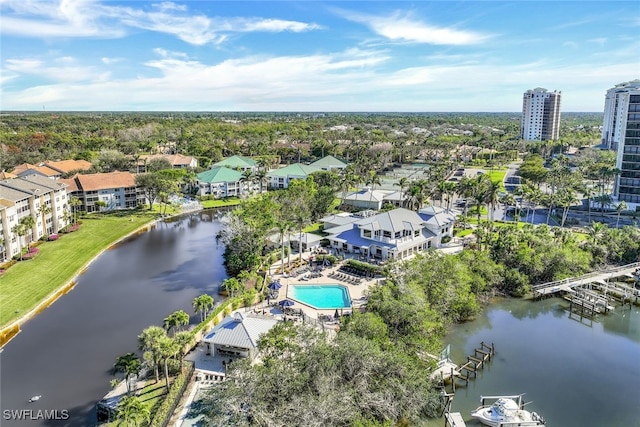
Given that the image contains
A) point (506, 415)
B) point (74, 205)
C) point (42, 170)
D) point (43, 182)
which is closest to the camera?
point (506, 415)

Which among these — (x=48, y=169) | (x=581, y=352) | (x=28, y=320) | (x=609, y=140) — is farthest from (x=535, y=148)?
(x=28, y=320)

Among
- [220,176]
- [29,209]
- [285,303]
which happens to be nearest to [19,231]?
[29,209]

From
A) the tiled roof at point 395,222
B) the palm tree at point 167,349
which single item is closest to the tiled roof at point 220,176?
the tiled roof at point 395,222

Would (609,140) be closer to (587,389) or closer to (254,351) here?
(587,389)

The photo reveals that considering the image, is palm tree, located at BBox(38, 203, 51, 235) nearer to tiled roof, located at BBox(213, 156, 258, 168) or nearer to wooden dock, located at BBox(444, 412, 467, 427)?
tiled roof, located at BBox(213, 156, 258, 168)

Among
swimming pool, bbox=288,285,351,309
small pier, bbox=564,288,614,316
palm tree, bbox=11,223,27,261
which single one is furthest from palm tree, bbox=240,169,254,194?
small pier, bbox=564,288,614,316

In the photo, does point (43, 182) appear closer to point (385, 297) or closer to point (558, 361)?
point (385, 297)

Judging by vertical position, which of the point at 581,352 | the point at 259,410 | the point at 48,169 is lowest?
the point at 581,352
